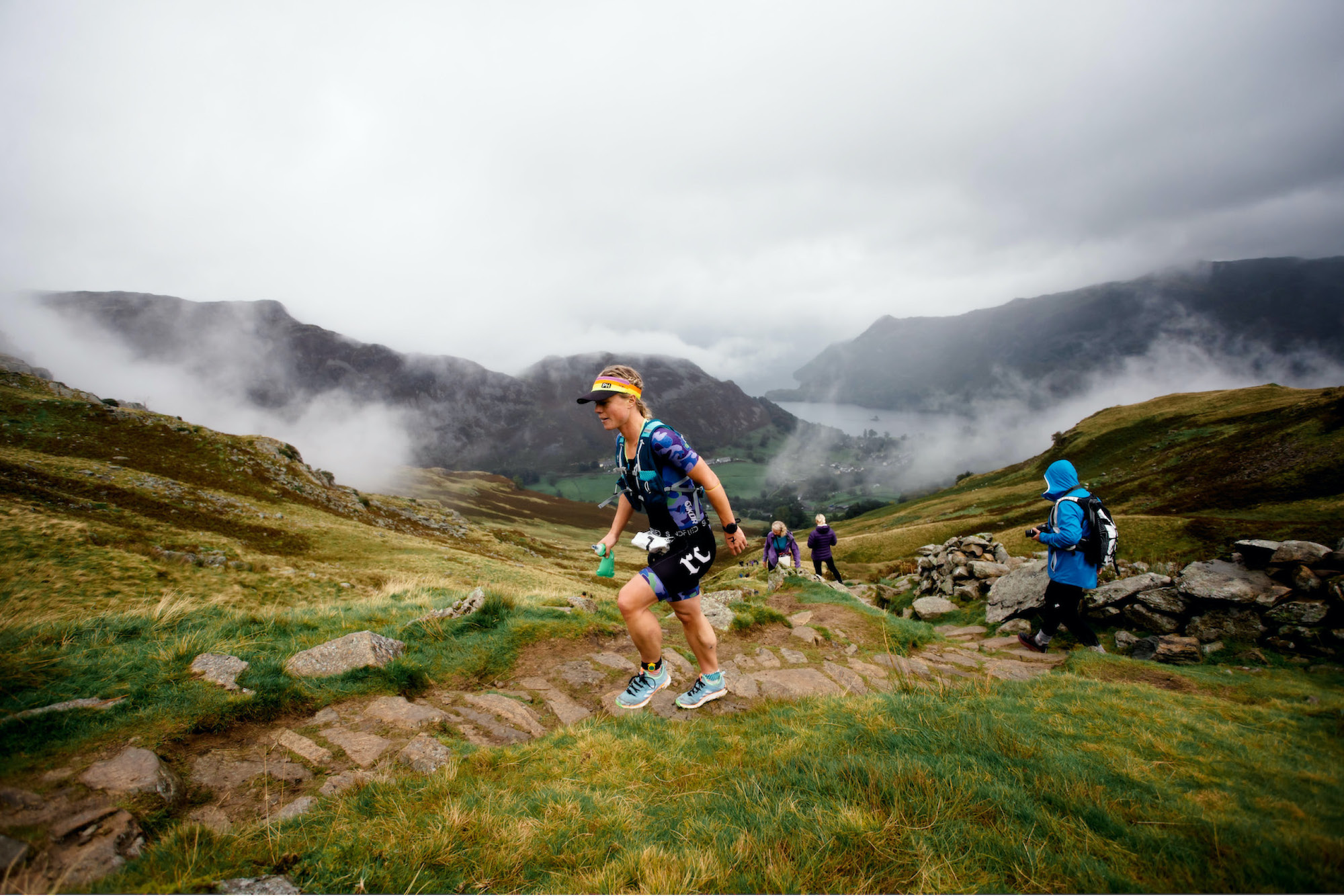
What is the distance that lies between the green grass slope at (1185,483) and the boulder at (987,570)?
181 inches

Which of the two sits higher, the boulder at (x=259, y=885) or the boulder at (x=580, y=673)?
the boulder at (x=259, y=885)

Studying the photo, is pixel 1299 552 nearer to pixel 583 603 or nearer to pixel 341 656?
pixel 583 603

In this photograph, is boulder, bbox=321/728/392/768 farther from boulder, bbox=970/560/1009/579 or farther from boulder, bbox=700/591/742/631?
boulder, bbox=970/560/1009/579

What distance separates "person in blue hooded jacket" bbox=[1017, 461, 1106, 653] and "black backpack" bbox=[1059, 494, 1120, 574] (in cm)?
5

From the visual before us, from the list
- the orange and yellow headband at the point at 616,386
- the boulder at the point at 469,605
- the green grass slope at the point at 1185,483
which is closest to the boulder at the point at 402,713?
the boulder at the point at 469,605

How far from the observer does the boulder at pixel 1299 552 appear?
8.85 m

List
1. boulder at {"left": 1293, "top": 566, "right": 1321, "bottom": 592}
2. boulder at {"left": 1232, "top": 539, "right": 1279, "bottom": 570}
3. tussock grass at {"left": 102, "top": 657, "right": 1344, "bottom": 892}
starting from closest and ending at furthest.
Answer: tussock grass at {"left": 102, "top": 657, "right": 1344, "bottom": 892} < boulder at {"left": 1293, "top": 566, "right": 1321, "bottom": 592} < boulder at {"left": 1232, "top": 539, "right": 1279, "bottom": 570}

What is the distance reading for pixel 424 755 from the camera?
15.0 ft

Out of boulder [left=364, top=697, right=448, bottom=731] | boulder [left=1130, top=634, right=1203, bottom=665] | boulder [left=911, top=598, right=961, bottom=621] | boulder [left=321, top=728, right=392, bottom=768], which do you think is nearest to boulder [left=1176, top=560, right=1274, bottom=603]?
boulder [left=1130, top=634, right=1203, bottom=665]

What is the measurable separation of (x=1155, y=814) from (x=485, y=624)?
308 inches

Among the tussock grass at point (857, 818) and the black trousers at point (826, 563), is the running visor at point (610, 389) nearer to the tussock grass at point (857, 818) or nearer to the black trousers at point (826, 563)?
the tussock grass at point (857, 818)

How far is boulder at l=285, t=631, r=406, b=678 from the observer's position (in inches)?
228

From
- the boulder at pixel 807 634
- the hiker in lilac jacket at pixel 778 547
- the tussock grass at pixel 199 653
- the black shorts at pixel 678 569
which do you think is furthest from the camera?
the hiker in lilac jacket at pixel 778 547

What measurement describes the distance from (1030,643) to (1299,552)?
15.6 ft
